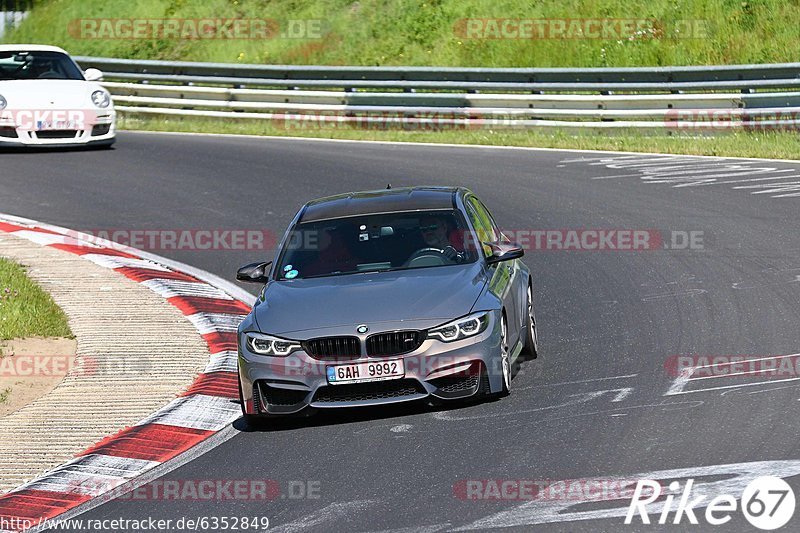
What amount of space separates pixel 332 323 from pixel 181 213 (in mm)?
8756

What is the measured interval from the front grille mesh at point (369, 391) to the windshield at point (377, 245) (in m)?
1.29

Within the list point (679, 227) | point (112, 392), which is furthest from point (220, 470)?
point (679, 227)

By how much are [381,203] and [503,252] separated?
3.53ft

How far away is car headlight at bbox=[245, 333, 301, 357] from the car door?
1.41m

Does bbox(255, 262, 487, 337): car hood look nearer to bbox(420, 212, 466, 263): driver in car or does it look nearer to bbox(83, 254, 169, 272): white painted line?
bbox(420, 212, 466, 263): driver in car

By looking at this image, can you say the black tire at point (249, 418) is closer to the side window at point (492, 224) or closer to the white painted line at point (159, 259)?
the side window at point (492, 224)

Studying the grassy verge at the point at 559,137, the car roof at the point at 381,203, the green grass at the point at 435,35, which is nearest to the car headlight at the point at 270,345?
the car roof at the point at 381,203

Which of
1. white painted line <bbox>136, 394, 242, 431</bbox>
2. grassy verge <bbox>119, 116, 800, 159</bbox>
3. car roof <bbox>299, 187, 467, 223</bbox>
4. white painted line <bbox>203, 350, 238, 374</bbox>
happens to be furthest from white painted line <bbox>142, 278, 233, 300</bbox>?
grassy verge <bbox>119, 116, 800, 159</bbox>

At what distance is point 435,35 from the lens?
99.6 feet

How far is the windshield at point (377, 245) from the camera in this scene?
951cm

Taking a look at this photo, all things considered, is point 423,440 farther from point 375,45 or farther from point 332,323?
point 375,45

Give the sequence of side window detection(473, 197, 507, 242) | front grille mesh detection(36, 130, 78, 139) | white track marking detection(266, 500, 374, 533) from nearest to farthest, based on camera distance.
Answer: white track marking detection(266, 500, 374, 533) → side window detection(473, 197, 507, 242) → front grille mesh detection(36, 130, 78, 139)

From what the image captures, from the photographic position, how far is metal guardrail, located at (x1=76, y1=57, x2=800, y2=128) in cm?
2139

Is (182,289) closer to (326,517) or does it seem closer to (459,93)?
(326,517)
